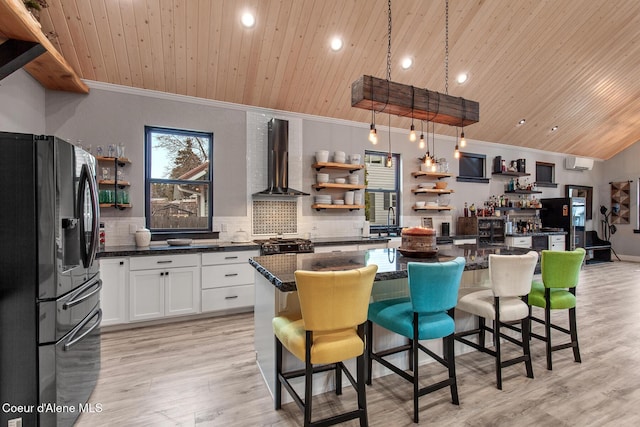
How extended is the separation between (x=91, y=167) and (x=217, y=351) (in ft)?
6.48

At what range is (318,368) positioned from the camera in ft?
7.59

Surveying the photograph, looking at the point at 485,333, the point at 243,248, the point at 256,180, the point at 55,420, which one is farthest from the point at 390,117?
the point at 55,420

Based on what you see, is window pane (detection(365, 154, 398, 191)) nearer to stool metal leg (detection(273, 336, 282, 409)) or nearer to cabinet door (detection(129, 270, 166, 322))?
cabinet door (detection(129, 270, 166, 322))

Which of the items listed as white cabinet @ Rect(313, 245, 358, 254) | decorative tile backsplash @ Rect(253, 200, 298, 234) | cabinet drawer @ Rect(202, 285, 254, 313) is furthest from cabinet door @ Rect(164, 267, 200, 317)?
white cabinet @ Rect(313, 245, 358, 254)

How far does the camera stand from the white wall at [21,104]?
3043 mm

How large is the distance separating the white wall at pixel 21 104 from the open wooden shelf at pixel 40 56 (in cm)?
12

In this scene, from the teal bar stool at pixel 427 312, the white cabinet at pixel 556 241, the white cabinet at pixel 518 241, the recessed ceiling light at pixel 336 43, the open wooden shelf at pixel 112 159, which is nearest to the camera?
the teal bar stool at pixel 427 312

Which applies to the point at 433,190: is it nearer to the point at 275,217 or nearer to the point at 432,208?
the point at 432,208

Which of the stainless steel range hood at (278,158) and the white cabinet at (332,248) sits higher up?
the stainless steel range hood at (278,158)

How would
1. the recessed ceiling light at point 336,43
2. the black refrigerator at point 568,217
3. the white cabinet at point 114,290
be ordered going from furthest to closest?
the black refrigerator at point 568,217 → the recessed ceiling light at point 336,43 → the white cabinet at point 114,290

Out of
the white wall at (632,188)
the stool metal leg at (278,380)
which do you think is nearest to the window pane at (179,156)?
the stool metal leg at (278,380)

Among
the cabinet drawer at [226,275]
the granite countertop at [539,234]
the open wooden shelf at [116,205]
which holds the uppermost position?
the open wooden shelf at [116,205]

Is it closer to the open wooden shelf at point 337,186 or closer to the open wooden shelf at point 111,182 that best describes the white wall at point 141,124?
the open wooden shelf at point 111,182

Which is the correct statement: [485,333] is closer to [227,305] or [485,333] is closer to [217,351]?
[217,351]
